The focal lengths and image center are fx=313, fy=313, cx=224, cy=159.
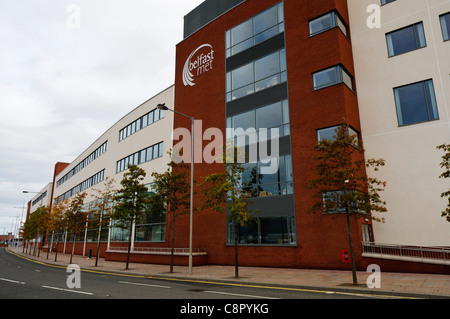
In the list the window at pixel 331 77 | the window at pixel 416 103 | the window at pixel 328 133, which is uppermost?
the window at pixel 331 77

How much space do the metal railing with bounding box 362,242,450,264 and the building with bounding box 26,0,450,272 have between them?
1.22ft

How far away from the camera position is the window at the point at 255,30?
76.1ft

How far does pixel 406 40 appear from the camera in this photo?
63.5 feet

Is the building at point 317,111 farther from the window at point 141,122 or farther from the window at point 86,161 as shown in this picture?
the window at point 86,161

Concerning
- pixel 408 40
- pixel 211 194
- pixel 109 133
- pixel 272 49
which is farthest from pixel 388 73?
pixel 109 133

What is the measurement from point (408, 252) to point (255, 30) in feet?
60.7

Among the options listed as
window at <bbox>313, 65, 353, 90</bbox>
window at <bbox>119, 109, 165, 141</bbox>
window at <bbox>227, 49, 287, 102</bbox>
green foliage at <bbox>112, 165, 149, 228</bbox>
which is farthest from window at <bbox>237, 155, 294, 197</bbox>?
window at <bbox>119, 109, 165, 141</bbox>

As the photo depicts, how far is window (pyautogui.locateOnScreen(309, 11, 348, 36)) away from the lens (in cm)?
2018

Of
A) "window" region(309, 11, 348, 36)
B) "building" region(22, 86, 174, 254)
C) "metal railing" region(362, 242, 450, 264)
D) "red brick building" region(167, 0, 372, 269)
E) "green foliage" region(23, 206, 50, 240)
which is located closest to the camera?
"metal railing" region(362, 242, 450, 264)

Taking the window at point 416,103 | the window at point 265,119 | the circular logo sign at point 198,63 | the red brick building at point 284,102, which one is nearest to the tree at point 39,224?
the red brick building at point 284,102

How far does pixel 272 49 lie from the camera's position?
23031mm

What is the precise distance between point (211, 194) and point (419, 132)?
12333mm

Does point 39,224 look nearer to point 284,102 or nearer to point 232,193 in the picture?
point 232,193

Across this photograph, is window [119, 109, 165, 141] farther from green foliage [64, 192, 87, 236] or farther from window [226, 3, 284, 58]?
window [226, 3, 284, 58]
